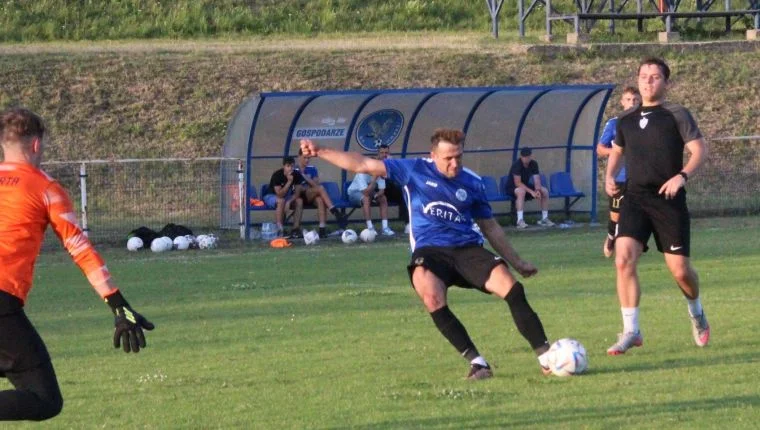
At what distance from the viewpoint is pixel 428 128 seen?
23797mm

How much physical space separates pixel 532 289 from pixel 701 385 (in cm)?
580

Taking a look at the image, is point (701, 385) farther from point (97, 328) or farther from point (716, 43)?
point (716, 43)

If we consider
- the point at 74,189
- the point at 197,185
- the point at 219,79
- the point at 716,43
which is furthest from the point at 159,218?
the point at 716,43

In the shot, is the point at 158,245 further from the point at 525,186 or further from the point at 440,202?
the point at 440,202

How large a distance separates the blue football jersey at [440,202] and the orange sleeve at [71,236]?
9.44 ft

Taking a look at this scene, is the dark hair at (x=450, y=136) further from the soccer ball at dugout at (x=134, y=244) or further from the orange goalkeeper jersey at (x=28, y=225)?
the soccer ball at dugout at (x=134, y=244)

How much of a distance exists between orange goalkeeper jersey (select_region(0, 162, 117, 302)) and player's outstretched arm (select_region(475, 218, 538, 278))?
319 centimetres

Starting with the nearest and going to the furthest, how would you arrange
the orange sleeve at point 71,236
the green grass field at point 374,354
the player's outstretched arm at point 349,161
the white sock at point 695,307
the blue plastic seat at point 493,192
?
the orange sleeve at point 71,236 → the green grass field at point 374,354 → the player's outstretched arm at point 349,161 → the white sock at point 695,307 → the blue plastic seat at point 493,192

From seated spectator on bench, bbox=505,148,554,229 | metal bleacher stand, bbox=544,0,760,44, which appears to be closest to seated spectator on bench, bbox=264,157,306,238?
seated spectator on bench, bbox=505,148,554,229

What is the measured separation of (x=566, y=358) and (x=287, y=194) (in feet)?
44.1

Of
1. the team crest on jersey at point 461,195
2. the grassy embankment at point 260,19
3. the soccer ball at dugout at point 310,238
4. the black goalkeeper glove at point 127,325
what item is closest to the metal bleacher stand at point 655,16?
the grassy embankment at point 260,19

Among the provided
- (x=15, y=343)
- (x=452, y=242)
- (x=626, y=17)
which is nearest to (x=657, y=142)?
(x=452, y=242)

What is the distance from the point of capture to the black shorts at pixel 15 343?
18.7ft

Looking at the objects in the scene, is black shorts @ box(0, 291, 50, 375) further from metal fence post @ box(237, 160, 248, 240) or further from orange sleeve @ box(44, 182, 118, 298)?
metal fence post @ box(237, 160, 248, 240)
